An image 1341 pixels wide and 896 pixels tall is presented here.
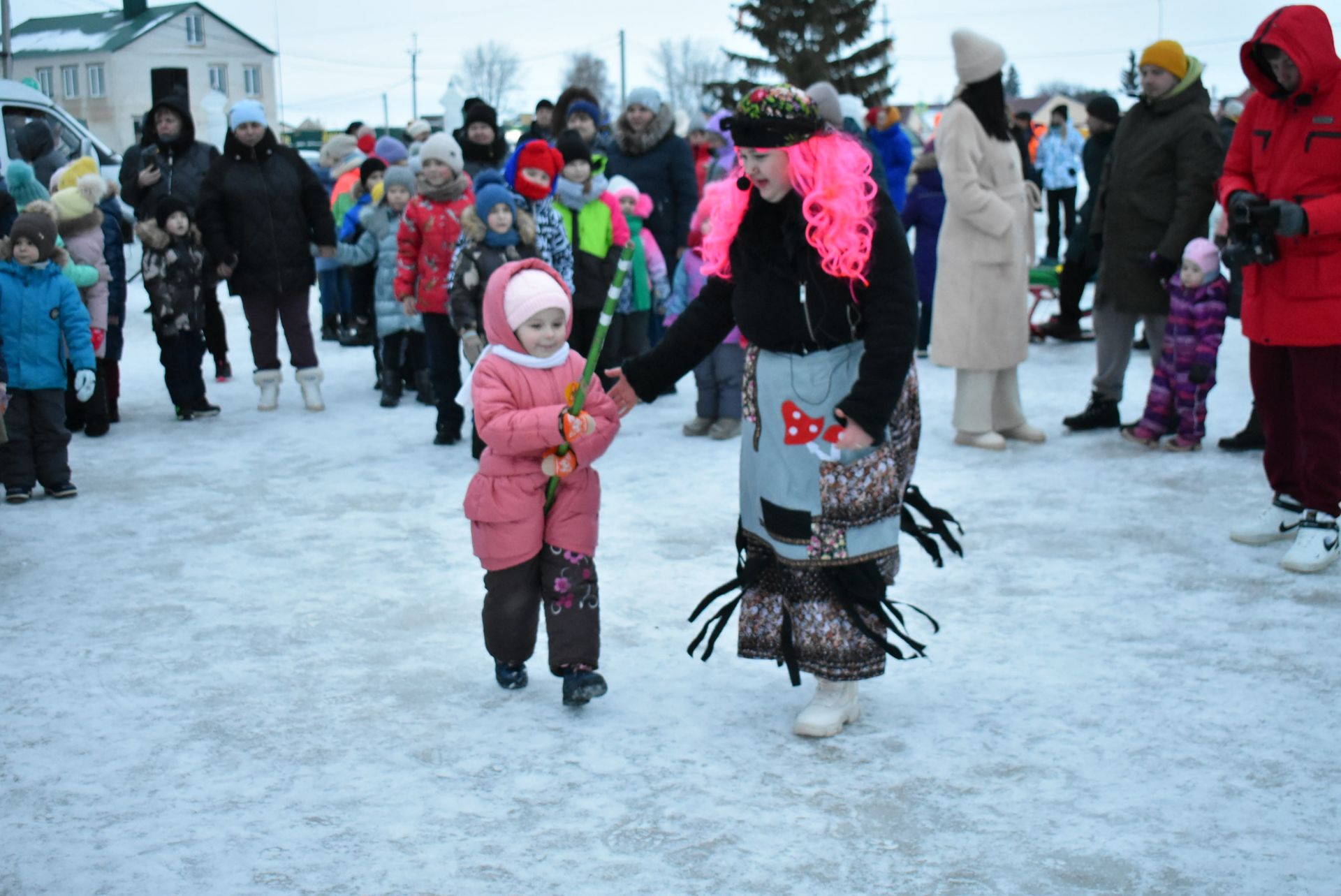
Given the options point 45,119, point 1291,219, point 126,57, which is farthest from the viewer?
point 126,57

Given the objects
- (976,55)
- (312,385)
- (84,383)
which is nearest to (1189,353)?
(976,55)

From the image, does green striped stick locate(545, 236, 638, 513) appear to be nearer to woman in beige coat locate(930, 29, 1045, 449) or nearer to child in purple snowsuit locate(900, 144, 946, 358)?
woman in beige coat locate(930, 29, 1045, 449)

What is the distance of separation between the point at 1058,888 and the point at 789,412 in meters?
1.30

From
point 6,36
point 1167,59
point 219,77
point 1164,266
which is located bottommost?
point 1164,266

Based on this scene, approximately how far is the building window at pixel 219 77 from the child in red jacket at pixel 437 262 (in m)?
50.2

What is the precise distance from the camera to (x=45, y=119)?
986cm

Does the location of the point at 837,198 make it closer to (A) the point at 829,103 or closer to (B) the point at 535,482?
(B) the point at 535,482

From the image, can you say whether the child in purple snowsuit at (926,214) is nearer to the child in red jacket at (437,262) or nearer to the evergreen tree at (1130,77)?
the child in red jacket at (437,262)

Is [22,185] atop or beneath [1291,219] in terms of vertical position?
atop

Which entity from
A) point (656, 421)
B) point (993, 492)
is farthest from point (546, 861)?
point (656, 421)

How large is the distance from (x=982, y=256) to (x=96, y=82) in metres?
49.8

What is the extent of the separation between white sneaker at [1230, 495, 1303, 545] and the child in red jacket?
398 centimetres

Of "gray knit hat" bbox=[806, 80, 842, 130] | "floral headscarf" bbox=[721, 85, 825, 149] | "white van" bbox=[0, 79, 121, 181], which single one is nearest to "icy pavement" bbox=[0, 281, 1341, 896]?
"floral headscarf" bbox=[721, 85, 825, 149]

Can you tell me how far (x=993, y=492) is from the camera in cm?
588
